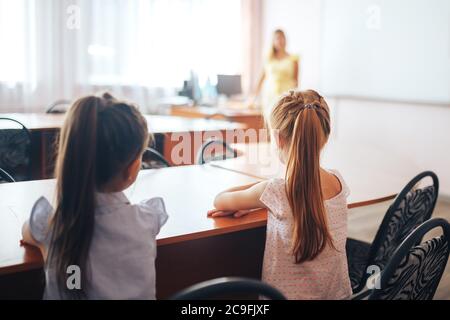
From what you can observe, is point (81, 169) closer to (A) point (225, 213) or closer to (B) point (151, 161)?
(A) point (225, 213)

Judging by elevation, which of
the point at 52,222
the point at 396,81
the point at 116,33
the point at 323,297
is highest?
the point at 116,33

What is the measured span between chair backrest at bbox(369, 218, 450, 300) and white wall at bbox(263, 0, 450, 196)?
347 cm

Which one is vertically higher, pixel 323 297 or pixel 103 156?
pixel 103 156

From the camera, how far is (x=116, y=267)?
112 cm

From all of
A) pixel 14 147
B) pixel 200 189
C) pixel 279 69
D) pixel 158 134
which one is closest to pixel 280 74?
pixel 279 69

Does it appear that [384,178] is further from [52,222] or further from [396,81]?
[396,81]

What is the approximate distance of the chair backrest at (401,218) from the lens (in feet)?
6.03

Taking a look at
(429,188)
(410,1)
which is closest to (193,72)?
(410,1)

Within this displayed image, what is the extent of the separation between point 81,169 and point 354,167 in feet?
5.83

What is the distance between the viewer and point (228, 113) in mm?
4859

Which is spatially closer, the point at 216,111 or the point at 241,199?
the point at 241,199

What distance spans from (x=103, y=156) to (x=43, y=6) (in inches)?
169

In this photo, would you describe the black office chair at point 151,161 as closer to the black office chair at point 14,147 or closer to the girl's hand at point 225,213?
the black office chair at point 14,147
